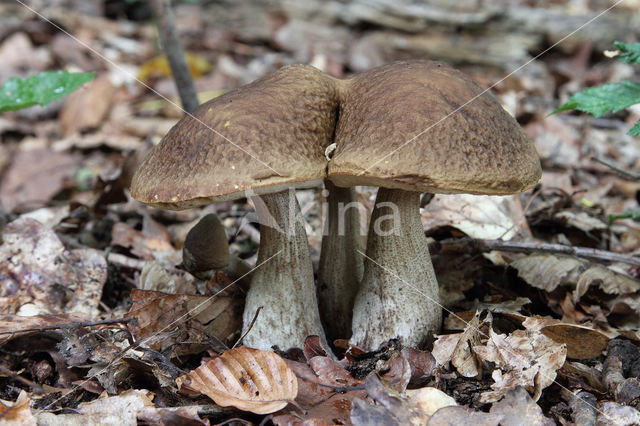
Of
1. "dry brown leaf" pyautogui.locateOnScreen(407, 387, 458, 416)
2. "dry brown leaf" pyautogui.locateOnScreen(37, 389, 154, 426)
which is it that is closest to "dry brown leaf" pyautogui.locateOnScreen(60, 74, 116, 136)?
"dry brown leaf" pyautogui.locateOnScreen(37, 389, 154, 426)

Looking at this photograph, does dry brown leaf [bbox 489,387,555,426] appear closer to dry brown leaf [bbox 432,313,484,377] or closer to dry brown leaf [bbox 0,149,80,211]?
dry brown leaf [bbox 432,313,484,377]

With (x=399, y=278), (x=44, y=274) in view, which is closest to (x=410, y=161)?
(x=399, y=278)

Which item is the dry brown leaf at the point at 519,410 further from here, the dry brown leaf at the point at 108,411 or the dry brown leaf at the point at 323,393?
the dry brown leaf at the point at 108,411

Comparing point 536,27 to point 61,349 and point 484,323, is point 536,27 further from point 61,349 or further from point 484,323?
point 61,349

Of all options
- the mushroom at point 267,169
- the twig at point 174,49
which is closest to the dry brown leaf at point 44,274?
the mushroom at point 267,169

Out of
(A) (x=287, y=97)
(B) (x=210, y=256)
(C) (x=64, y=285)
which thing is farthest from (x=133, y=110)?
(A) (x=287, y=97)

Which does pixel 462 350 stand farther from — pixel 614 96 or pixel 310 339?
pixel 614 96
